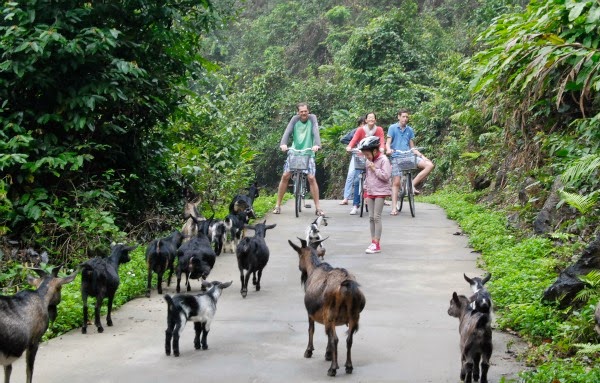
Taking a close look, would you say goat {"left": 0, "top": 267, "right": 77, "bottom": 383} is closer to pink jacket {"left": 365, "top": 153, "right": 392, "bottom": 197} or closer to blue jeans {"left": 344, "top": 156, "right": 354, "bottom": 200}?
pink jacket {"left": 365, "top": 153, "right": 392, "bottom": 197}

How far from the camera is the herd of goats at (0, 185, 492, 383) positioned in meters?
6.23

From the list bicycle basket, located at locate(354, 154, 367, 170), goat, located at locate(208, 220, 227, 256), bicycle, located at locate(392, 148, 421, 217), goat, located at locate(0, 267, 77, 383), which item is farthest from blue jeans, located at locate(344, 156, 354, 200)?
goat, located at locate(0, 267, 77, 383)

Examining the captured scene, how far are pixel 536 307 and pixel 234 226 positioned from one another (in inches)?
242

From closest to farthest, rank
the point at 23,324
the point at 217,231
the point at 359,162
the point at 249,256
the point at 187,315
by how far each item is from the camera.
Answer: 1. the point at 23,324
2. the point at 187,315
3. the point at 249,256
4. the point at 217,231
5. the point at 359,162

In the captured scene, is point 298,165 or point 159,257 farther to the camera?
point 298,165

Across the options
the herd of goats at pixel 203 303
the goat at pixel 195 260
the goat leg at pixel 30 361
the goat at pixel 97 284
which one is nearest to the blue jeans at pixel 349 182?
the herd of goats at pixel 203 303

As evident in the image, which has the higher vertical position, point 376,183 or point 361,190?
point 376,183

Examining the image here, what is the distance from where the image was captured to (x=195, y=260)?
9672 millimetres

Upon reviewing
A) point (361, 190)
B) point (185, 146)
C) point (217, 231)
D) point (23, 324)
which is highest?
point (185, 146)

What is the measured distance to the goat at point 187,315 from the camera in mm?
7332

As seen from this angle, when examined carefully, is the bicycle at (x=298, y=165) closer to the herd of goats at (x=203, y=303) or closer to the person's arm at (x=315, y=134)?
the person's arm at (x=315, y=134)

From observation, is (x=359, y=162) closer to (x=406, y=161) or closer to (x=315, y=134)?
(x=406, y=161)

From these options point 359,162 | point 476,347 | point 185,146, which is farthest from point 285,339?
point 359,162

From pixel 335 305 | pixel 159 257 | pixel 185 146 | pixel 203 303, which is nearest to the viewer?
pixel 335 305
